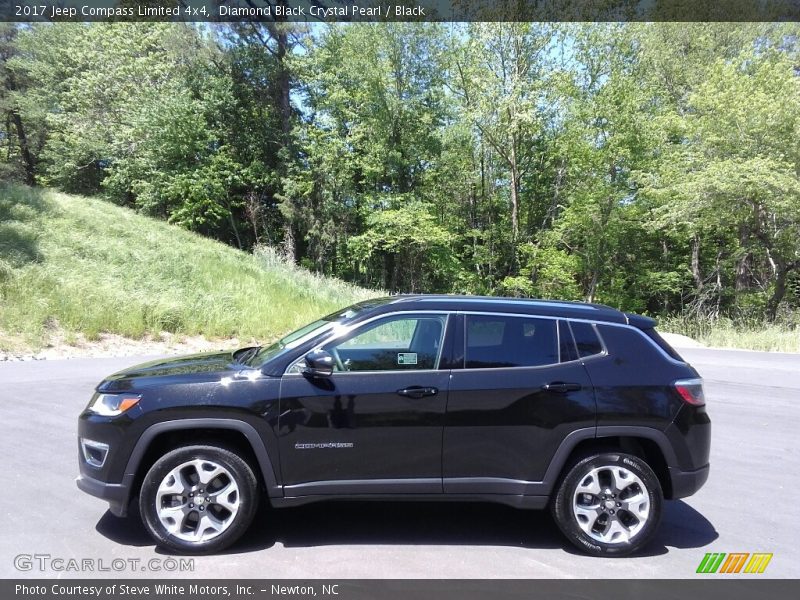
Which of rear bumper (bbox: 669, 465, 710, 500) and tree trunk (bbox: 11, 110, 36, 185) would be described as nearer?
rear bumper (bbox: 669, 465, 710, 500)

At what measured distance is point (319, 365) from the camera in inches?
151

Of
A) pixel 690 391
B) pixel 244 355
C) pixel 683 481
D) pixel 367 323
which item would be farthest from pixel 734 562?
pixel 244 355

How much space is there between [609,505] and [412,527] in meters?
1.42

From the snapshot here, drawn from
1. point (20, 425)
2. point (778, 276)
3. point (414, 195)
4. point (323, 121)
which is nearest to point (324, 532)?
point (20, 425)

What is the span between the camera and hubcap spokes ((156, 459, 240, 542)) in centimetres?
380

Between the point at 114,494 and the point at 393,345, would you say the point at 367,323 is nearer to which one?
the point at 393,345

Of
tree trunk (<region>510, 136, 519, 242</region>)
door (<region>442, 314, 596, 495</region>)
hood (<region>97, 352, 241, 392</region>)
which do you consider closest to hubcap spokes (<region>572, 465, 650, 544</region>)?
door (<region>442, 314, 596, 495</region>)

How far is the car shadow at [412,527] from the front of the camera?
4.02 m

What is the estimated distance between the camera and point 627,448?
4102 mm

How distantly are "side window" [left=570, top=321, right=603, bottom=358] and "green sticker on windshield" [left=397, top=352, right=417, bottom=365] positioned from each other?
1174mm

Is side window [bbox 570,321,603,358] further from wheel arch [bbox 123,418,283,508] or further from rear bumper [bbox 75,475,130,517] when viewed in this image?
rear bumper [bbox 75,475,130,517]

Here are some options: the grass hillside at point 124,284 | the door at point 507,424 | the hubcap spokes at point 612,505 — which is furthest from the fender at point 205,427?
the grass hillside at point 124,284

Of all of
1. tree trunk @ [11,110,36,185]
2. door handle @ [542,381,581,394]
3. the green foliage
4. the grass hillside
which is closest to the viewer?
door handle @ [542,381,581,394]
